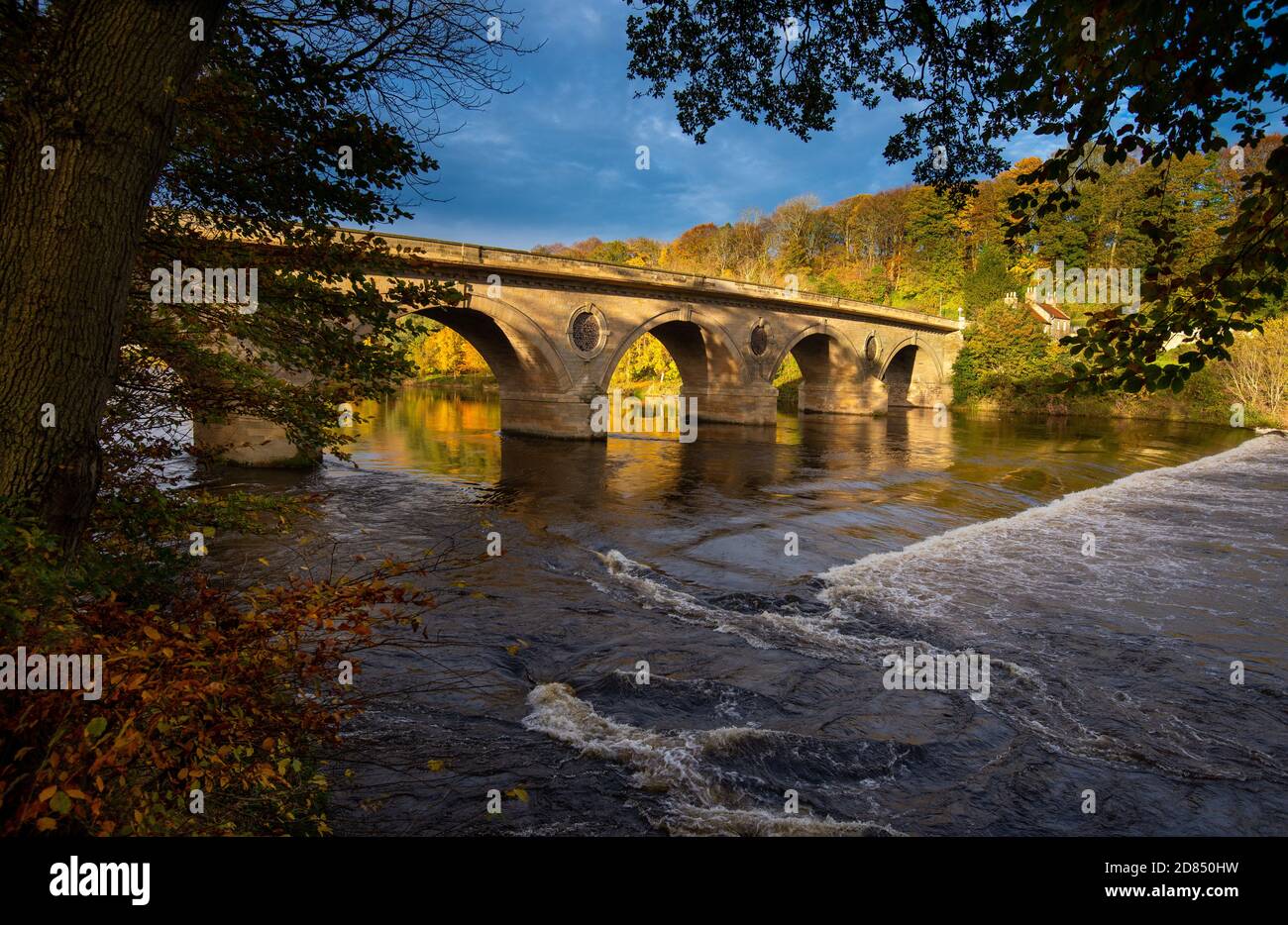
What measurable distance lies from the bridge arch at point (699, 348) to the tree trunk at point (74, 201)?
31.1 metres

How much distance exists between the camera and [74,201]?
325cm

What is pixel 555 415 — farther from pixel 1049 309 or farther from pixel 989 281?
pixel 1049 309

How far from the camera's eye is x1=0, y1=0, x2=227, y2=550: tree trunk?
3.22 metres

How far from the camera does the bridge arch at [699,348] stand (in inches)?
1430

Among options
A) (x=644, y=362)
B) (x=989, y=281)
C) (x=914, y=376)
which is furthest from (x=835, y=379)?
(x=989, y=281)

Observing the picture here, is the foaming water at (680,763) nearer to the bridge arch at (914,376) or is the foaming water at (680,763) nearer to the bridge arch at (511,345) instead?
the bridge arch at (511,345)

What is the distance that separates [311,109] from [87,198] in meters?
2.57

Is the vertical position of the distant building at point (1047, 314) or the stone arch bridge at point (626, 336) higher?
the distant building at point (1047, 314)

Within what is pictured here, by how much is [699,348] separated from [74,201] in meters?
38.0

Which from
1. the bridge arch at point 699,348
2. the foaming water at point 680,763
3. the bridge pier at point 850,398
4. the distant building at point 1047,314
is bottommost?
the foaming water at point 680,763

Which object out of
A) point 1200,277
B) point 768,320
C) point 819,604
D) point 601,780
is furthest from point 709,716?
point 768,320

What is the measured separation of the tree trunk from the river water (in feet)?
7.16

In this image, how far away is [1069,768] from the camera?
19.7 ft

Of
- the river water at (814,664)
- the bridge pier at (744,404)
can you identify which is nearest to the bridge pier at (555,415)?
the river water at (814,664)
